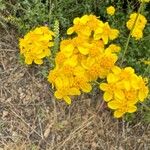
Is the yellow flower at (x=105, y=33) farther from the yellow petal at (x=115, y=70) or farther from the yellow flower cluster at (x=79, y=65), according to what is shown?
the yellow petal at (x=115, y=70)

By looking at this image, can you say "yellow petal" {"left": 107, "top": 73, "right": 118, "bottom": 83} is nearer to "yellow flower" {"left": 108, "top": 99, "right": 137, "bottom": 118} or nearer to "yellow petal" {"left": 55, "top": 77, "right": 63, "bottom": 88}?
"yellow flower" {"left": 108, "top": 99, "right": 137, "bottom": 118}

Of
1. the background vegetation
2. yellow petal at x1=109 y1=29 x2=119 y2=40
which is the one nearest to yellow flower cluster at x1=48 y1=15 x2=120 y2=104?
yellow petal at x1=109 y1=29 x2=119 y2=40

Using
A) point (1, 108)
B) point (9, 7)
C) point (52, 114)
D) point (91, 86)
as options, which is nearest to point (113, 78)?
point (91, 86)

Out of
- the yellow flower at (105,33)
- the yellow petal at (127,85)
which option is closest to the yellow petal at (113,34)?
the yellow flower at (105,33)

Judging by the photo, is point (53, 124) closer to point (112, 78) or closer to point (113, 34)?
point (112, 78)

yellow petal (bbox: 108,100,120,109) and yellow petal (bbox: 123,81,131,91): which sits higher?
yellow petal (bbox: 123,81,131,91)

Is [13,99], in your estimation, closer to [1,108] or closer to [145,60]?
[1,108]
